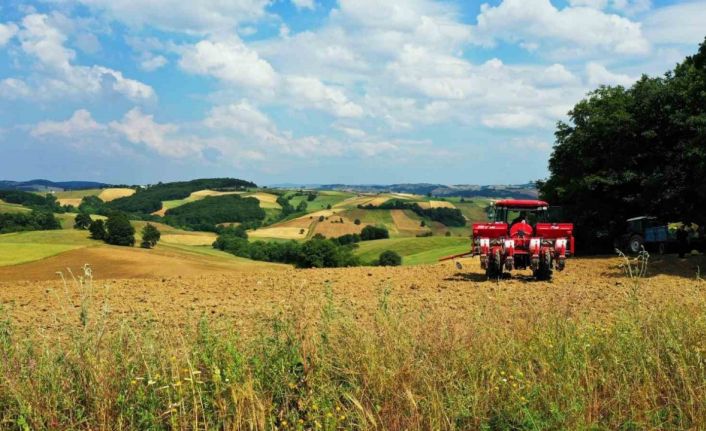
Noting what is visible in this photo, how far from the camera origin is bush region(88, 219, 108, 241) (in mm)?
52400

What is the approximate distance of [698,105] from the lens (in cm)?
2114

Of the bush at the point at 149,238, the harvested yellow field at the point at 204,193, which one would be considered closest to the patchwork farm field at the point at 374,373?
the bush at the point at 149,238

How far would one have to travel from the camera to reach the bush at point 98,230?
172ft

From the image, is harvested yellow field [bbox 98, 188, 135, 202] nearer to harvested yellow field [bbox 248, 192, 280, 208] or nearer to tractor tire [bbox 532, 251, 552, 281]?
harvested yellow field [bbox 248, 192, 280, 208]

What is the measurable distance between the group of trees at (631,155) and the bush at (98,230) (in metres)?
43.1

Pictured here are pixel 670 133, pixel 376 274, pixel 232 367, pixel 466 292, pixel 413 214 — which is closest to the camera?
pixel 232 367

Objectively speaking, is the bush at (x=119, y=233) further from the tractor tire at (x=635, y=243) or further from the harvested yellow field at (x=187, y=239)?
the tractor tire at (x=635, y=243)

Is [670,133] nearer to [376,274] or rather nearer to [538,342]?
[376,274]

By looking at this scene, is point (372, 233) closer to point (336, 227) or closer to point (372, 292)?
point (336, 227)

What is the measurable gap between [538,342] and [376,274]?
1248 cm

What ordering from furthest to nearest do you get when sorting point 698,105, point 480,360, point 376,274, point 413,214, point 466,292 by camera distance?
point 413,214 → point 698,105 → point 376,274 → point 466,292 → point 480,360

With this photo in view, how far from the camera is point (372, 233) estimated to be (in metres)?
93.2

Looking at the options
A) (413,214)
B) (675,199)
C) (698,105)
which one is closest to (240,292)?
(675,199)

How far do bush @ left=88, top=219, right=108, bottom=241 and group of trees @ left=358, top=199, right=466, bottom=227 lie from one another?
244 feet
